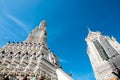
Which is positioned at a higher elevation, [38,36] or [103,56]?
[103,56]

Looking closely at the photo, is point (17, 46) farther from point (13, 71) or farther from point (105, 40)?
point (105, 40)

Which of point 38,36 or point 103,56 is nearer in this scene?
point 38,36

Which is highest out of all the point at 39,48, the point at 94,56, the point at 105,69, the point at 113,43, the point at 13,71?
the point at 113,43

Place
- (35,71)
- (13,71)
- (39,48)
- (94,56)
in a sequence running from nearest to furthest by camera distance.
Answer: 1. (13,71)
2. (35,71)
3. (39,48)
4. (94,56)

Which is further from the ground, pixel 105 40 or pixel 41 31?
pixel 105 40

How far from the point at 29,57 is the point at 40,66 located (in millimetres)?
4578

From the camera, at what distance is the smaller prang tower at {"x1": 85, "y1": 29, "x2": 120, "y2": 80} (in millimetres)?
65812

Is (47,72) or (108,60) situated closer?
(47,72)

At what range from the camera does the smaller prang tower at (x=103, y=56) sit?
65.8 meters

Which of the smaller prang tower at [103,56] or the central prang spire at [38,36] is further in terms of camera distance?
the smaller prang tower at [103,56]

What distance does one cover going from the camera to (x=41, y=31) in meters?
66.2

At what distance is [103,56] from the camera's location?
7638cm

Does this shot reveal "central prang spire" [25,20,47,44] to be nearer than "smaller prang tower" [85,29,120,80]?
Yes

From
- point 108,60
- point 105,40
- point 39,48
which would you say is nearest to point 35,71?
point 39,48
